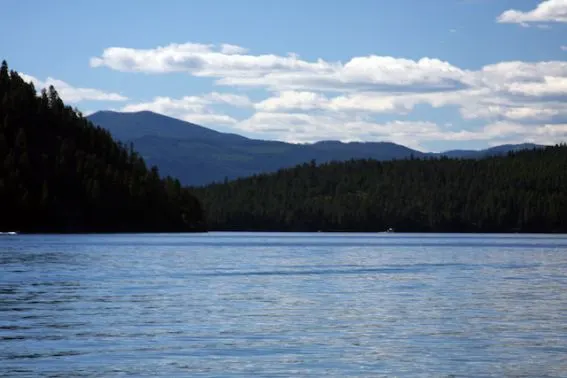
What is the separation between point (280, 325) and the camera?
51406mm

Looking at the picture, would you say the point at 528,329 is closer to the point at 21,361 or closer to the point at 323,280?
the point at 21,361

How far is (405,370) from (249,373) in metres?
5.28

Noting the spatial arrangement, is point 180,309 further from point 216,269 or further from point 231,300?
point 216,269

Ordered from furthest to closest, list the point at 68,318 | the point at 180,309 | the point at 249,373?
the point at 180,309 → the point at 68,318 → the point at 249,373

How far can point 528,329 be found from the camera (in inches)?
1971

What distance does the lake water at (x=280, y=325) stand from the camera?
128ft

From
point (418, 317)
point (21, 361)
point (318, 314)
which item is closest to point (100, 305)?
point (318, 314)

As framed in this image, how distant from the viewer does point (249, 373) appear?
122ft

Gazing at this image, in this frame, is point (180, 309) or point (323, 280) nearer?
point (180, 309)

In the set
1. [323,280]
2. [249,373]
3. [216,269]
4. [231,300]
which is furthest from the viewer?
[216,269]

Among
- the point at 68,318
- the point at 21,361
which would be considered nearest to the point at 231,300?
the point at 68,318

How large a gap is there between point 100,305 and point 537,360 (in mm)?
28959

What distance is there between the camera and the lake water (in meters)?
38.9

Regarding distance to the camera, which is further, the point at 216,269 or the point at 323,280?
the point at 216,269
